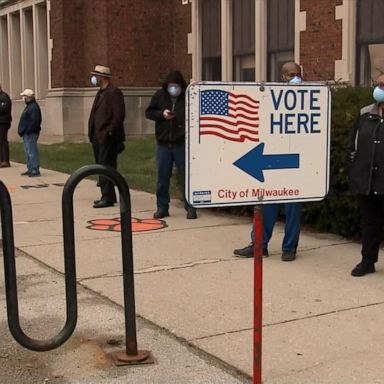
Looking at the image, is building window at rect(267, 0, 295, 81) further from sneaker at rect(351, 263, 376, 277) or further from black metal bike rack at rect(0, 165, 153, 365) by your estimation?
black metal bike rack at rect(0, 165, 153, 365)

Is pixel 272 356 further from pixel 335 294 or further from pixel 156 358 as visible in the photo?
pixel 335 294

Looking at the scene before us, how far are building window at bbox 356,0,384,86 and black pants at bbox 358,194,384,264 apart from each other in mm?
8600

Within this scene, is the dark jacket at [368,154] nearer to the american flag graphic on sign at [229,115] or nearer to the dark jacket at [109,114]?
the american flag graphic on sign at [229,115]

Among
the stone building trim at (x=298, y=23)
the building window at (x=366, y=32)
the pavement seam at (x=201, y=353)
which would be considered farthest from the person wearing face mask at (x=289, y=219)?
the stone building trim at (x=298, y=23)

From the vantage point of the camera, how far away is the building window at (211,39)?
19.2 m

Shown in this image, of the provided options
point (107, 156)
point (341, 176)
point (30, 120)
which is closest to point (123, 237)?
point (341, 176)

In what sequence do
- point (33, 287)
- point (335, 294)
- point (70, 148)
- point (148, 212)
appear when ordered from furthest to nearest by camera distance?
1. point (70, 148)
2. point (148, 212)
3. point (33, 287)
4. point (335, 294)

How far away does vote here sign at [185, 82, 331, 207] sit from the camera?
11.8 ft

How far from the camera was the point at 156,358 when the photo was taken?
436 cm

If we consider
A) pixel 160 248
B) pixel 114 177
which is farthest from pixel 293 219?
pixel 114 177

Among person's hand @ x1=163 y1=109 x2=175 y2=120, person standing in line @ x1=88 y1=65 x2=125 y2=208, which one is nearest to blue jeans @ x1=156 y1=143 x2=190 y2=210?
person's hand @ x1=163 y1=109 x2=175 y2=120

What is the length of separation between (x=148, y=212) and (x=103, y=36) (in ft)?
40.9

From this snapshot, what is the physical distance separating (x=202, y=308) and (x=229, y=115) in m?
2.08

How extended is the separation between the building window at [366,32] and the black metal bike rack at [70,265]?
431 inches
